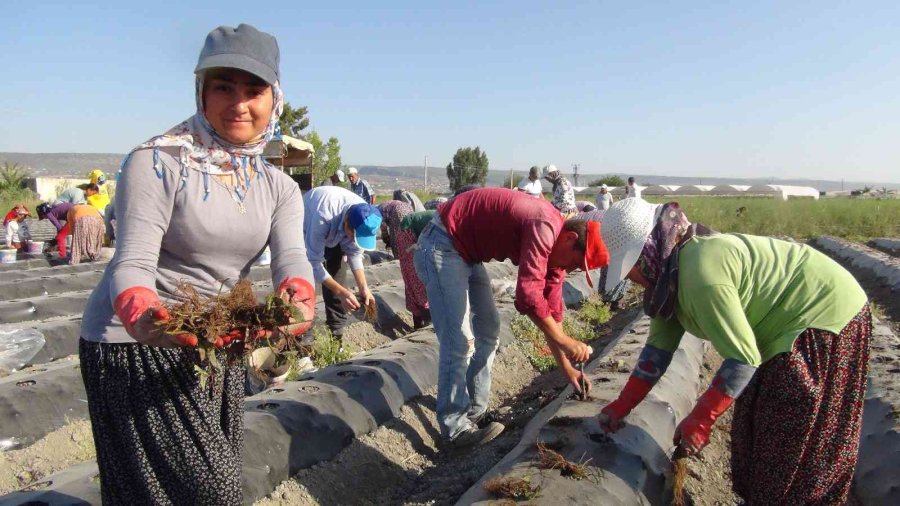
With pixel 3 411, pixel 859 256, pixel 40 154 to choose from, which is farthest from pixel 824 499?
pixel 40 154

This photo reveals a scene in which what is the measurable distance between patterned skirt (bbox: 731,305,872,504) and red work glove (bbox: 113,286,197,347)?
1815 mm

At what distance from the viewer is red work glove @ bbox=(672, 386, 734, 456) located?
2121mm

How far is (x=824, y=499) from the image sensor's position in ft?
7.47

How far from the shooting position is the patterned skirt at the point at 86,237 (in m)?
9.28

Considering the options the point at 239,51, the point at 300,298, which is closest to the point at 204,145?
the point at 239,51

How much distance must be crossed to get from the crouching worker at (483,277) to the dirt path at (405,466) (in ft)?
0.55

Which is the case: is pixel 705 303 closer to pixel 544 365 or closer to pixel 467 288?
pixel 467 288

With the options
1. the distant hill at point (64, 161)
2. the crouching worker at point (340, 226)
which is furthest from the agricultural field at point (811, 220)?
the distant hill at point (64, 161)

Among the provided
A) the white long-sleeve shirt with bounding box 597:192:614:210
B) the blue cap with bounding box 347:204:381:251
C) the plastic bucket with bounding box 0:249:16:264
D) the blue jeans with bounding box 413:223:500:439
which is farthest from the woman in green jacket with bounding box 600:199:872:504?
the plastic bucket with bounding box 0:249:16:264

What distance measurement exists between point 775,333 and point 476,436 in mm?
1691

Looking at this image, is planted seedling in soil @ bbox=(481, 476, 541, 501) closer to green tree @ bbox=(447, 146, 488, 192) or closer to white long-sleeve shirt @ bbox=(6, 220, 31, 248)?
white long-sleeve shirt @ bbox=(6, 220, 31, 248)

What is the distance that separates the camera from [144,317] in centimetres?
134

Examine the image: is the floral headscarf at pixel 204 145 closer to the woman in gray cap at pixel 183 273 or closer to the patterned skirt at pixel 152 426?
the woman in gray cap at pixel 183 273

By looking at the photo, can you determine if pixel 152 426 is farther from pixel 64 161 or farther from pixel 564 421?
pixel 64 161
